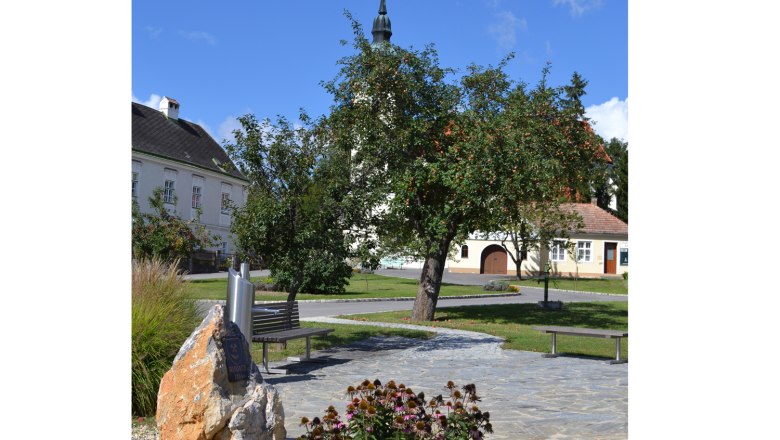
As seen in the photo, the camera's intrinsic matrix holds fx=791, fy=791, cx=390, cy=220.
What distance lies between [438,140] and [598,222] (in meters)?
31.9

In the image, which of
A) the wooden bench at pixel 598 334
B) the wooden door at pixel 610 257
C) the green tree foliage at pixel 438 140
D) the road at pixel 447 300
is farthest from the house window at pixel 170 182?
the wooden bench at pixel 598 334

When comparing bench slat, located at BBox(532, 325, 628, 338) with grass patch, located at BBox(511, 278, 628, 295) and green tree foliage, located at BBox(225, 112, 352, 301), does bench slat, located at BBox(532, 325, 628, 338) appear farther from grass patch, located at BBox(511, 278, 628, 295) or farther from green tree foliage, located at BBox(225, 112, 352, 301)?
grass patch, located at BBox(511, 278, 628, 295)

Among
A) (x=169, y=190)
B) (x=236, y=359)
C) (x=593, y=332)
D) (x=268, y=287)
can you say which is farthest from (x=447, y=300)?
(x=236, y=359)

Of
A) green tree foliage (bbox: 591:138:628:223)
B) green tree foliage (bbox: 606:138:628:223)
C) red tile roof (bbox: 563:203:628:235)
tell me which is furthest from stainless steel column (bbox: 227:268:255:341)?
green tree foliage (bbox: 606:138:628:223)

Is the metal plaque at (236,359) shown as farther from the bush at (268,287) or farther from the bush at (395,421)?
the bush at (268,287)

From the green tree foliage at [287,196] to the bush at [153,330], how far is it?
3815 millimetres

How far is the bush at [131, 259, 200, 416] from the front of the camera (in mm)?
6766

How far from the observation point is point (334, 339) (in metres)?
13.6

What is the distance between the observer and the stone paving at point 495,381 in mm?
6781

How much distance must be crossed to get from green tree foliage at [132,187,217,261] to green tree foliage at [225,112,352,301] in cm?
1237

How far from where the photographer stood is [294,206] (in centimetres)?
1168

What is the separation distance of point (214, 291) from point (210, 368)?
19.8 meters

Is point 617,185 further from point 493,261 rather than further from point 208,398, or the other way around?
point 208,398
